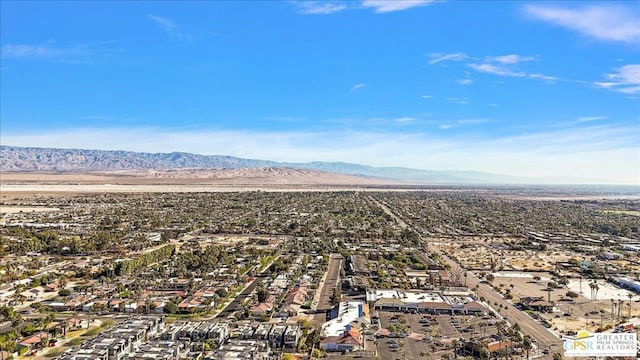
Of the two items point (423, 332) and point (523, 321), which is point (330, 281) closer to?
point (423, 332)

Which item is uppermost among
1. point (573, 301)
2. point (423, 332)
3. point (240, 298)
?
point (573, 301)

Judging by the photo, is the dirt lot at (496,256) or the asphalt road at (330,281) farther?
the dirt lot at (496,256)

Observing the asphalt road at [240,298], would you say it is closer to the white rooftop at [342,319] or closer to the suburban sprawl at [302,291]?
the suburban sprawl at [302,291]

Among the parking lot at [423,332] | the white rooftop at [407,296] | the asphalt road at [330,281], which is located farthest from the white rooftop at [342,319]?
the white rooftop at [407,296]

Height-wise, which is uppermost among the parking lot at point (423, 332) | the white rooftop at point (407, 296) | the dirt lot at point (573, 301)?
the white rooftop at point (407, 296)

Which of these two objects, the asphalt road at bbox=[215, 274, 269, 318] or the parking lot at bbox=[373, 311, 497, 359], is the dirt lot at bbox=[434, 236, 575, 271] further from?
the asphalt road at bbox=[215, 274, 269, 318]

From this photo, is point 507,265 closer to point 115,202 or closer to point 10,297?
point 10,297

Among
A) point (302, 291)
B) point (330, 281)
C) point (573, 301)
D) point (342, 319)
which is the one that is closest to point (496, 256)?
point (573, 301)

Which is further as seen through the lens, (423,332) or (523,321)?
(523,321)

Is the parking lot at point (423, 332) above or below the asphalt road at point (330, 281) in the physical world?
below
